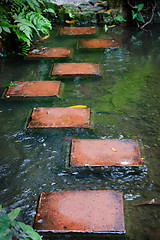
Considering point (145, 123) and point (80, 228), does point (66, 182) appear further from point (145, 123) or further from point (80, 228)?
point (145, 123)

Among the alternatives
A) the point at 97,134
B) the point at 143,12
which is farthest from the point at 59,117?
the point at 143,12

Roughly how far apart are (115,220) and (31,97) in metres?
1.77

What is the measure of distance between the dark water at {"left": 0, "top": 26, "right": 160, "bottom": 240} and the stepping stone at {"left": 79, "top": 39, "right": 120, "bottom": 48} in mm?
245

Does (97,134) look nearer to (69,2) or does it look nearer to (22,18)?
(22,18)

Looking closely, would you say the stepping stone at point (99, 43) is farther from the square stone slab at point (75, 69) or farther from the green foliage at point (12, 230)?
the green foliage at point (12, 230)

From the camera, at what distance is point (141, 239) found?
4.97ft

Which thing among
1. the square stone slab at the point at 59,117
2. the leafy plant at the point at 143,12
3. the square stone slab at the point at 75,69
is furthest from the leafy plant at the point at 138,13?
the square stone slab at the point at 59,117

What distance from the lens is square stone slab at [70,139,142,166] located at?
2.00 meters

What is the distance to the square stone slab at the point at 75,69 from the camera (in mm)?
3266

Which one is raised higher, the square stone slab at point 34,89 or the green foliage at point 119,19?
the green foliage at point 119,19

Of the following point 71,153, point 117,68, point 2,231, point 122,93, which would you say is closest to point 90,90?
point 122,93

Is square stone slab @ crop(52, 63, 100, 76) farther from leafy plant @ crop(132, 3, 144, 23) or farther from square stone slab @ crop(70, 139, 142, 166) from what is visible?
leafy plant @ crop(132, 3, 144, 23)

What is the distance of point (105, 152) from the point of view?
2.09 m

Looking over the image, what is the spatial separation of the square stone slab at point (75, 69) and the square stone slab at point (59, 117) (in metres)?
0.78
